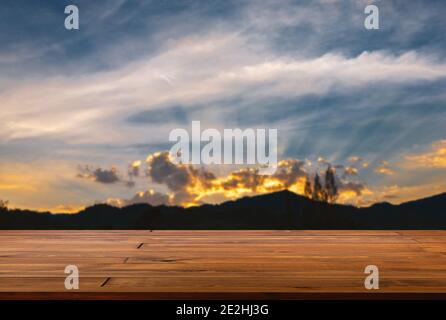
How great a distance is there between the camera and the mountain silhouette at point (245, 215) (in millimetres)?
6477

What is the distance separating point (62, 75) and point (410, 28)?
3.75 metres

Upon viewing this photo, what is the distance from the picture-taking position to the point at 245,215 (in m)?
7.66

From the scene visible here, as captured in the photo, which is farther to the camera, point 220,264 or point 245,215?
point 245,215

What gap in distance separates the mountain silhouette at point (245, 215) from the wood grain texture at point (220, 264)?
1985 mm

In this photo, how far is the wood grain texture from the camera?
2109 millimetres

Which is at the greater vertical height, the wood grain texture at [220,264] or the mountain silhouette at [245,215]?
the mountain silhouette at [245,215]

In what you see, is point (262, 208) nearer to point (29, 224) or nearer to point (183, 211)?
point (183, 211)

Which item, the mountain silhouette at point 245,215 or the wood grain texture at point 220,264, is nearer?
the wood grain texture at point 220,264

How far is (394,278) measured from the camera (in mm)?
2395

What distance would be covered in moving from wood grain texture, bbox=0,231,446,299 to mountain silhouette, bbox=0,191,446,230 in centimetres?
198

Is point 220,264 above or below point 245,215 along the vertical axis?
below

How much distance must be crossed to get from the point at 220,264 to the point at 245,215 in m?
4.91

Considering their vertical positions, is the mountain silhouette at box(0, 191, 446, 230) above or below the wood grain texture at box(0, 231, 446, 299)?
above

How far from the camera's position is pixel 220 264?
277cm
